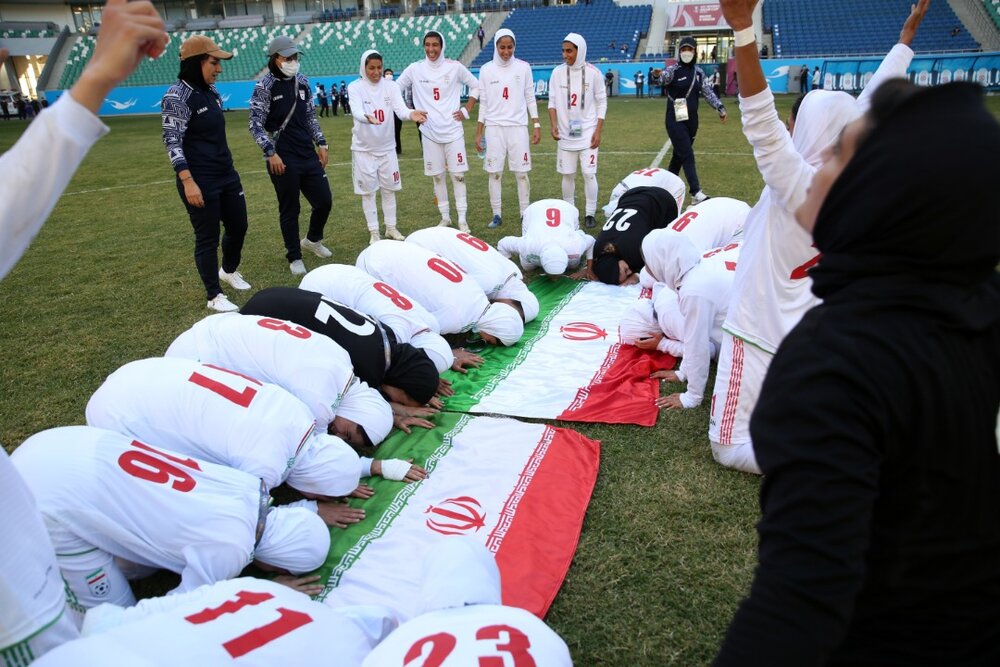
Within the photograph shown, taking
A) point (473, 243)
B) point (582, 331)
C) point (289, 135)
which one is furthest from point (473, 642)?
point (289, 135)

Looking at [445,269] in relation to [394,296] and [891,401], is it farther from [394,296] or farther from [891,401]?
[891,401]

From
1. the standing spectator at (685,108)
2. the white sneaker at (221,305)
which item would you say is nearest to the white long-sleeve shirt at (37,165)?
the white sneaker at (221,305)

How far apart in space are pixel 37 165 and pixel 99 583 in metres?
1.66

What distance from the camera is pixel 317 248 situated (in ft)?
22.9

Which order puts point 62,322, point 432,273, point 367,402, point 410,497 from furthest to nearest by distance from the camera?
1. point 62,322
2. point 432,273
3. point 367,402
4. point 410,497

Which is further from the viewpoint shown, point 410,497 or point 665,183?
point 665,183

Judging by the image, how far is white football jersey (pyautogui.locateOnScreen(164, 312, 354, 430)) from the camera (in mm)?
3068

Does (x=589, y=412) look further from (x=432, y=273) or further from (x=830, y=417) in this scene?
(x=830, y=417)

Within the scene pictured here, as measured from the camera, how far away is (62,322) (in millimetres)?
5320

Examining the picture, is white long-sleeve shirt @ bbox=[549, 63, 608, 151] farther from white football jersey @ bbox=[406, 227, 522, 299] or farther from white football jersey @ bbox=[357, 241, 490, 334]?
white football jersey @ bbox=[357, 241, 490, 334]

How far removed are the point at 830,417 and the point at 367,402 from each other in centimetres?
277

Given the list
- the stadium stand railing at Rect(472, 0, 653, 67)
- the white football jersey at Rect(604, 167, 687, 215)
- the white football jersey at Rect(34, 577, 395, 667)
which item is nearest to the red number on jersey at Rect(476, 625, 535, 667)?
the white football jersey at Rect(34, 577, 395, 667)

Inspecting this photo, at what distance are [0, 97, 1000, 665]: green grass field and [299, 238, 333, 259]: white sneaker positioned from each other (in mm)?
145

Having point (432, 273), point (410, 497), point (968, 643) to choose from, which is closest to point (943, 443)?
point (968, 643)
